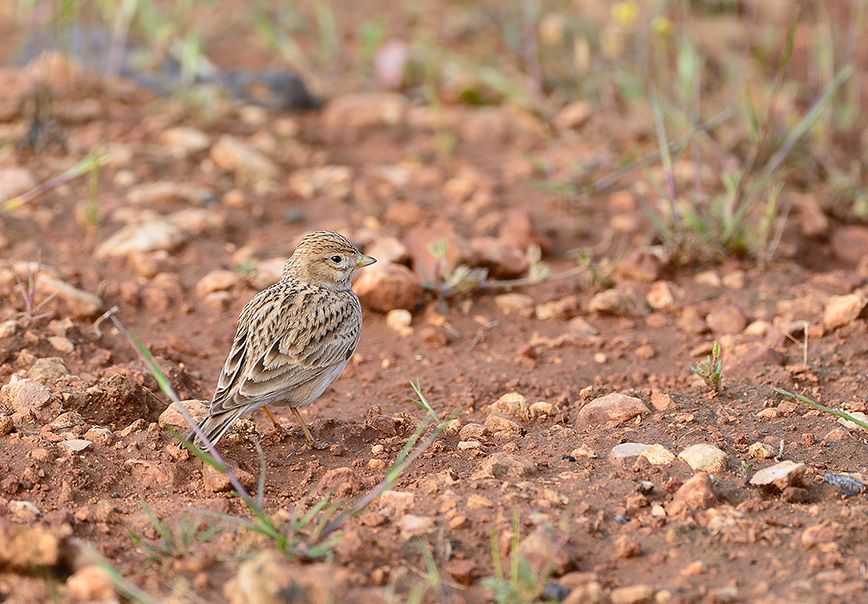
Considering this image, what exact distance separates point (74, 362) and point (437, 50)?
5.24m

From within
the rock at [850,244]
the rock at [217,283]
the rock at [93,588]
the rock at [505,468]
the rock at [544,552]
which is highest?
the rock at [93,588]

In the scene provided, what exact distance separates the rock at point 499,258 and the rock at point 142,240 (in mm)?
1812

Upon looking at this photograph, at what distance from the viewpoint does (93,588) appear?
3.46 metres

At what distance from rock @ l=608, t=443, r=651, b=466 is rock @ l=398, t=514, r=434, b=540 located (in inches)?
35.5

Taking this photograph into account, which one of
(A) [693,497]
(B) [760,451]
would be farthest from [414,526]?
(B) [760,451]

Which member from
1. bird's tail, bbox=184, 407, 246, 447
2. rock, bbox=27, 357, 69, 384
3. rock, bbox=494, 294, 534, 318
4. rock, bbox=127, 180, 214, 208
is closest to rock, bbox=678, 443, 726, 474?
bird's tail, bbox=184, 407, 246, 447

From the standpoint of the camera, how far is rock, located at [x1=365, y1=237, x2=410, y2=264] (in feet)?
22.0

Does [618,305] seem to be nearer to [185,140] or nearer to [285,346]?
[285,346]

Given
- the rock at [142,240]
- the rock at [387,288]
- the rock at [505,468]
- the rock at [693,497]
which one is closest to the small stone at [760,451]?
the rock at [693,497]

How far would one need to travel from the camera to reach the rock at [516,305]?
6492 mm

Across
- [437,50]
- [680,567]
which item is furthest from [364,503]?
[437,50]

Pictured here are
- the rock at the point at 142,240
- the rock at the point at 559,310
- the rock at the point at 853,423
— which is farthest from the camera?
the rock at the point at 142,240

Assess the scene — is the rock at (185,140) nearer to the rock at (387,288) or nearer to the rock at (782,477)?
the rock at (387,288)

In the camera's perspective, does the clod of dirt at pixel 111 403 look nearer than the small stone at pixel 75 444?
No
